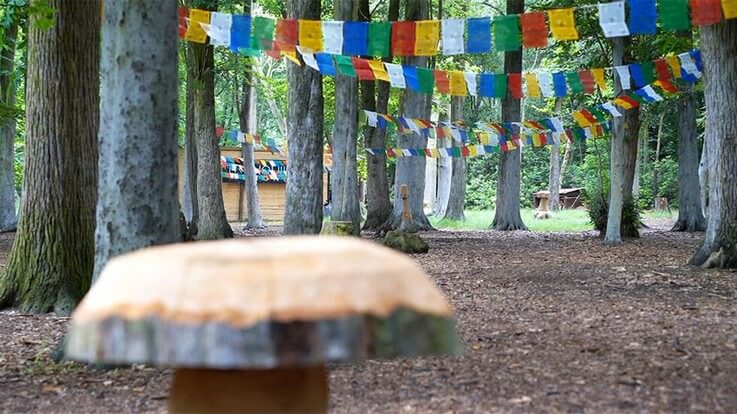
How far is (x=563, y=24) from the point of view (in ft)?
33.7

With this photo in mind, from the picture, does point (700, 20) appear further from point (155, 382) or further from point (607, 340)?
point (155, 382)

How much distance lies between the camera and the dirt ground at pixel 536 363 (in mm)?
4070

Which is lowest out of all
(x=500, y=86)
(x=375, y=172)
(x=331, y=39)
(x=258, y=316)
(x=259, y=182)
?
(x=258, y=316)

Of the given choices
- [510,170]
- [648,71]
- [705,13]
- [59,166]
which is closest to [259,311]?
[59,166]

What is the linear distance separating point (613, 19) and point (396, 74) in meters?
4.03

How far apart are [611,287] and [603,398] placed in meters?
4.68

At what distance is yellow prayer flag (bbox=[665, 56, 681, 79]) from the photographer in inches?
499

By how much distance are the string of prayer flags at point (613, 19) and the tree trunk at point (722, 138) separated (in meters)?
1.02

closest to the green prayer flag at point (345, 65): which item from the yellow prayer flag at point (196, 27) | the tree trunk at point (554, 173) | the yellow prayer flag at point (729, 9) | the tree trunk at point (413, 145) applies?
the yellow prayer flag at point (196, 27)

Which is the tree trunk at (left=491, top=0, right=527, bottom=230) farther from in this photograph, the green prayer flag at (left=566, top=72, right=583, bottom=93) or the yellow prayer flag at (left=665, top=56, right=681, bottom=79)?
the yellow prayer flag at (left=665, top=56, right=681, bottom=79)

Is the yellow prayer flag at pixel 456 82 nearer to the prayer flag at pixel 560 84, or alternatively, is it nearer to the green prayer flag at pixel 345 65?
the prayer flag at pixel 560 84

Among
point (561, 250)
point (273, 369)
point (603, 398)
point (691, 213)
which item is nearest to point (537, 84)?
point (561, 250)

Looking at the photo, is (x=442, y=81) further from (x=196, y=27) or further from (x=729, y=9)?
(x=729, y=9)

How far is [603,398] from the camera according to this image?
158 inches
